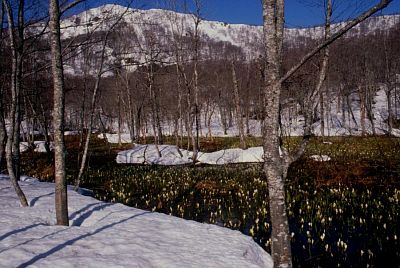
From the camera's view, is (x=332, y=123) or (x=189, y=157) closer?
(x=189, y=157)

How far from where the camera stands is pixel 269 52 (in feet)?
15.3

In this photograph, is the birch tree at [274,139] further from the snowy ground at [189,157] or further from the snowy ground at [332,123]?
the snowy ground at [332,123]

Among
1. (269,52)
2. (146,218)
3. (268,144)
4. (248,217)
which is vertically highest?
(269,52)

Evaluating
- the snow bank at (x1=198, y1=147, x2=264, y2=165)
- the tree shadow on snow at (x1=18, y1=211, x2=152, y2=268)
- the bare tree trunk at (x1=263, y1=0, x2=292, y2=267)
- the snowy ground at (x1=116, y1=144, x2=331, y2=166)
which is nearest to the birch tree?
the bare tree trunk at (x1=263, y1=0, x2=292, y2=267)

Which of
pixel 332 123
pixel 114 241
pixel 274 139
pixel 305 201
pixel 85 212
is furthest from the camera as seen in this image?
pixel 332 123

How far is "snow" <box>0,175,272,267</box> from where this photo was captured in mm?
5273

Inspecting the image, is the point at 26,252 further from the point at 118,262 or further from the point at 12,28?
the point at 12,28

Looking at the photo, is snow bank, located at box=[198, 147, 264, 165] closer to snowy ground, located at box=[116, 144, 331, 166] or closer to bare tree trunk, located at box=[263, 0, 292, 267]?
snowy ground, located at box=[116, 144, 331, 166]

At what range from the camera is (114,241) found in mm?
6113

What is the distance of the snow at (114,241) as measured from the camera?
17.3 ft

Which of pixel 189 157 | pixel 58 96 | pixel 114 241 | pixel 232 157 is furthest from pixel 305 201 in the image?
pixel 189 157

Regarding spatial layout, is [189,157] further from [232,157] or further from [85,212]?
[85,212]

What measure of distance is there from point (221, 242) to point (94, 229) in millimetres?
2422

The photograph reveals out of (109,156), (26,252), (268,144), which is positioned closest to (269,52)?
(268,144)
